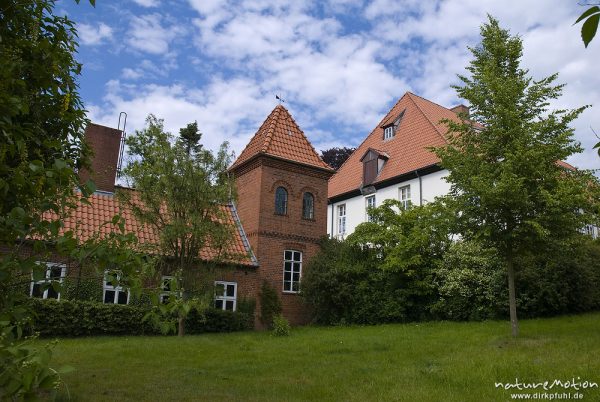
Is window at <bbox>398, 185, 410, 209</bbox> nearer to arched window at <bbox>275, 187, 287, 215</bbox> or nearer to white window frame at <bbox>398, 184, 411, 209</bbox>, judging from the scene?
white window frame at <bbox>398, 184, 411, 209</bbox>

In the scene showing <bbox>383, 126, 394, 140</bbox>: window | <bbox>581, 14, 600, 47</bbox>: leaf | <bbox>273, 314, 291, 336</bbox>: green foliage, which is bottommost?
<bbox>273, 314, 291, 336</bbox>: green foliage

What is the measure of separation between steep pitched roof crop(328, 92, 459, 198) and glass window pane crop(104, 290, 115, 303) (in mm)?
17129

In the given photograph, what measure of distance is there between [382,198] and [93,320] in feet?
61.4

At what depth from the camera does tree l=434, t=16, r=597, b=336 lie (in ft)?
40.8

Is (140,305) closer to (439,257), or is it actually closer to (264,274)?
(264,274)

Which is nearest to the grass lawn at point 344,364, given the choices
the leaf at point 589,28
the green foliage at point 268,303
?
the green foliage at point 268,303

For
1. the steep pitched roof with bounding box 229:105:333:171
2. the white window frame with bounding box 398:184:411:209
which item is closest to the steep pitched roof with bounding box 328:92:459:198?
the white window frame with bounding box 398:184:411:209

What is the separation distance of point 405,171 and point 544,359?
66.2 ft

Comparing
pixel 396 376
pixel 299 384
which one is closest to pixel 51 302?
pixel 299 384

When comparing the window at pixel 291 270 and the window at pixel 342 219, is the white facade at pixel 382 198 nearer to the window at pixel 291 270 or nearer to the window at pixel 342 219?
the window at pixel 342 219

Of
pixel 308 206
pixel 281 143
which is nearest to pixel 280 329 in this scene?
pixel 308 206

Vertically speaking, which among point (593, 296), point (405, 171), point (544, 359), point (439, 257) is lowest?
point (544, 359)

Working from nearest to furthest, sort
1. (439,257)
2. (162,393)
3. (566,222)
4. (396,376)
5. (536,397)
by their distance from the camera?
(536,397)
(162,393)
(396,376)
(566,222)
(439,257)

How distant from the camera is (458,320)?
1888 cm
